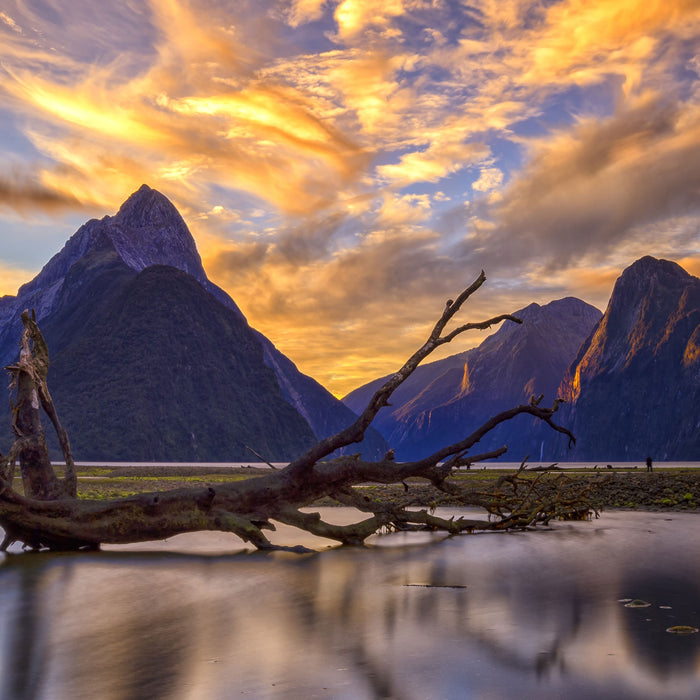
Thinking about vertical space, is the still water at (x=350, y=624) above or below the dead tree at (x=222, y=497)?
below

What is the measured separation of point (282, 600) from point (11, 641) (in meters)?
4.84

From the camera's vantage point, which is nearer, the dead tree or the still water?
the still water

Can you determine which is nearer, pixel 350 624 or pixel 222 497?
pixel 350 624

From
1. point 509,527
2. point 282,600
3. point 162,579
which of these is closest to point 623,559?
point 509,527

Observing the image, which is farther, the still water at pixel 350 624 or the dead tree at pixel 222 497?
the dead tree at pixel 222 497

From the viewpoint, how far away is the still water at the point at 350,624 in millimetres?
8164

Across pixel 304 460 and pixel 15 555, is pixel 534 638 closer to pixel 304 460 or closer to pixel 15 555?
pixel 304 460

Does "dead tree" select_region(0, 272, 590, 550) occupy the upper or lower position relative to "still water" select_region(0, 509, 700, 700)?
upper

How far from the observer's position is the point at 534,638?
10359 mm

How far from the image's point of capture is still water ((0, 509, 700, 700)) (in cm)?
816

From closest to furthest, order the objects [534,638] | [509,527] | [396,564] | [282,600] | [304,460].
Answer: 1. [534,638]
2. [282,600]
3. [396,564]
4. [304,460]
5. [509,527]

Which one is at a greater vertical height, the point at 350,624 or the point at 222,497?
the point at 222,497

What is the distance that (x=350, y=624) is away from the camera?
1156 cm

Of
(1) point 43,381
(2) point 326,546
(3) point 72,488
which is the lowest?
(2) point 326,546
